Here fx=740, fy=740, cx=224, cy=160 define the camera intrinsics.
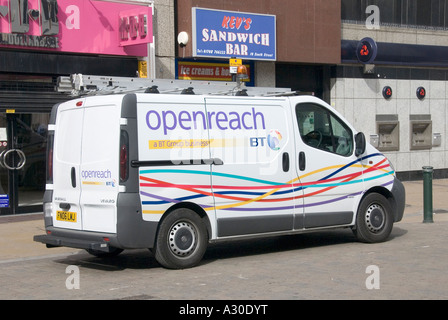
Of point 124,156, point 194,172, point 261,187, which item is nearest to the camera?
point 124,156

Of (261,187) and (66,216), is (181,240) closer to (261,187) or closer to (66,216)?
(261,187)

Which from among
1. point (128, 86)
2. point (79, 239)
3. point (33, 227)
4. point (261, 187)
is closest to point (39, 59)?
point (33, 227)

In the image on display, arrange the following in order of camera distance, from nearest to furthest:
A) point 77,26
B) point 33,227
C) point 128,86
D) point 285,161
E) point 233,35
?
point 128,86, point 285,161, point 33,227, point 77,26, point 233,35

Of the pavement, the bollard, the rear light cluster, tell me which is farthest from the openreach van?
the bollard

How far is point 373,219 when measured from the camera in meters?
11.0

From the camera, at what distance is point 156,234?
29.6 ft

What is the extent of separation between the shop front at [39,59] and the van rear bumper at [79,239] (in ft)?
17.6

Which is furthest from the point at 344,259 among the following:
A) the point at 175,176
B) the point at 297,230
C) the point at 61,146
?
the point at 61,146

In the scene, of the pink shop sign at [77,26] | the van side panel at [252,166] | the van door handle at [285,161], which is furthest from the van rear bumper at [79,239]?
the pink shop sign at [77,26]

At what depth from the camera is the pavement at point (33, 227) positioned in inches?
435

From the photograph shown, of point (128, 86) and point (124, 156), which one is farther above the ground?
point (128, 86)

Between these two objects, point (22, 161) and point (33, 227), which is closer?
point (33, 227)

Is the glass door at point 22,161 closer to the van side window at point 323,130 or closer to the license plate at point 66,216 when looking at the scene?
the license plate at point 66,216

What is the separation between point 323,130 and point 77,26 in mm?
6713
